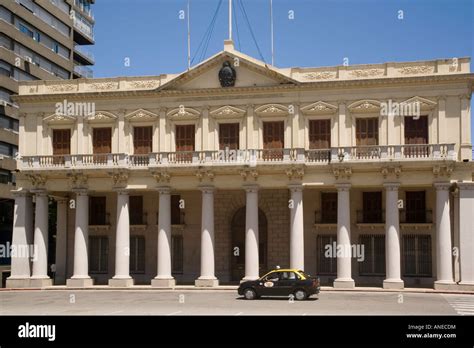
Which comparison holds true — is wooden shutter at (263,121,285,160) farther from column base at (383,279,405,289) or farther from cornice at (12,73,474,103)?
column base at (383,279,405,289)

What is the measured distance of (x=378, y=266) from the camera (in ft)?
142

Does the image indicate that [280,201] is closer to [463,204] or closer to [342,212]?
[342,212]

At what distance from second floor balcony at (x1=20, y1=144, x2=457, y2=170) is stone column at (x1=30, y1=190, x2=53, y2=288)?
2.24 meters

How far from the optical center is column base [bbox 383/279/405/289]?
128ft

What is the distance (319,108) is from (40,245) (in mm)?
19861

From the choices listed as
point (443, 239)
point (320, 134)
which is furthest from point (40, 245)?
point (443, 239)

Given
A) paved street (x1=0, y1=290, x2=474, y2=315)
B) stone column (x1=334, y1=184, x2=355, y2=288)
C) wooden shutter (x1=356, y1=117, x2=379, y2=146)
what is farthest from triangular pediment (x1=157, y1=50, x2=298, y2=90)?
paved street (x1=0, y1=290, x2=474, y2=315)

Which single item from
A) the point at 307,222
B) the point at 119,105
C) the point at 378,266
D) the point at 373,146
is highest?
the point at 119,105

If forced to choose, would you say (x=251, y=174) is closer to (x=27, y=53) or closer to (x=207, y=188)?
(x=207, y=188)

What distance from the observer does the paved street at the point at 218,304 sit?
27.2m

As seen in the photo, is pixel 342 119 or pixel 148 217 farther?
pixel 148 217
